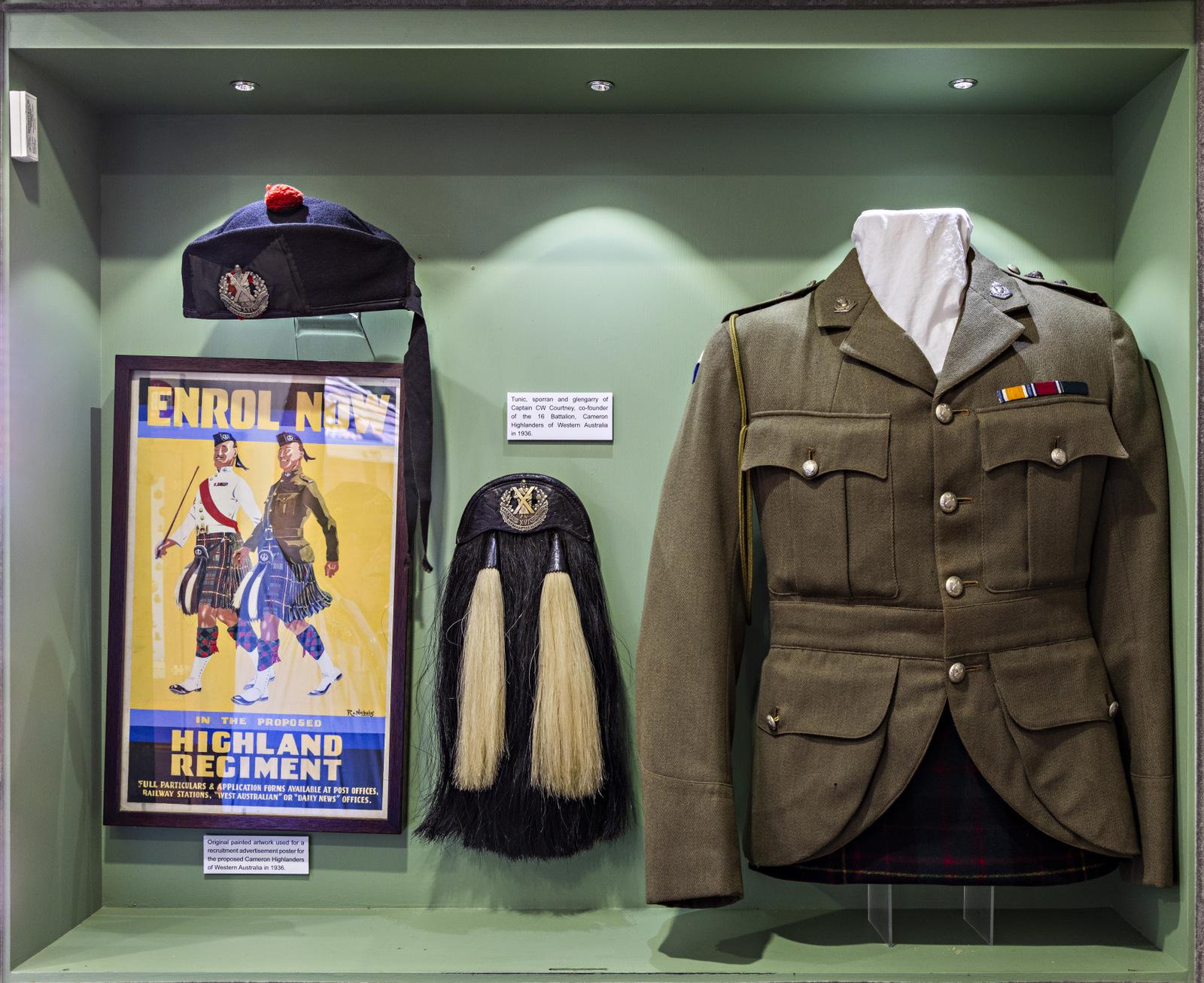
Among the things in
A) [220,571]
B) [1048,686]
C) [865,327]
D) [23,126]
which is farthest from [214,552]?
[1048,686]

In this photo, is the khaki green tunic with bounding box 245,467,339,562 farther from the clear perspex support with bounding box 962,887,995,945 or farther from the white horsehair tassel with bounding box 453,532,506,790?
the clear perspex support with bounding box 962,887,995,945

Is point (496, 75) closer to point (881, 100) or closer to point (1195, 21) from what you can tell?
point (881, 100)

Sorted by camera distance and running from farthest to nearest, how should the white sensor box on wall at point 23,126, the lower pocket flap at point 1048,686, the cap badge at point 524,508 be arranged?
1. the cap badge at point 524,508
2. the white sensor box on wall at point 23,126
3. the lower pocket flap at point 1048,686

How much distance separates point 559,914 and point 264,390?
4.02 feet

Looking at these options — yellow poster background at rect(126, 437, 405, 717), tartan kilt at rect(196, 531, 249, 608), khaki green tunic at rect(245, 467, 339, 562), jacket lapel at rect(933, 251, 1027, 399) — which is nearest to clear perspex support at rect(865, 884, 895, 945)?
jacket lapel at rect(933, 251, 1027, 399)

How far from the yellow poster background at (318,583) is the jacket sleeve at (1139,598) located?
134 centimetres

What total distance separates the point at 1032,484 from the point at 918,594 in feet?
0.89

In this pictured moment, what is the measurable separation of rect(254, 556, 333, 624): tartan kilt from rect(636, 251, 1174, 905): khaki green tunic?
701 mm

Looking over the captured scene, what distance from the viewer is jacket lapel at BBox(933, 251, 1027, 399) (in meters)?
1.73

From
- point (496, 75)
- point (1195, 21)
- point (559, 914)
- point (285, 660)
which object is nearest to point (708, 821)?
point (559, 914)

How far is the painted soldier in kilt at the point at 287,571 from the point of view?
2029mm

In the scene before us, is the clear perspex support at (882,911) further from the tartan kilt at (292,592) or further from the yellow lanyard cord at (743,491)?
the tartan kilt at (292,592)

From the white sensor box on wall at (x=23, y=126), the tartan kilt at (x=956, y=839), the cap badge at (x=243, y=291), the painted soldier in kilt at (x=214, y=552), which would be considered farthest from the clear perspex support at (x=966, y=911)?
the white sensor box on wall at (x=23, y=126)

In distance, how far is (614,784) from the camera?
6.49 feet
